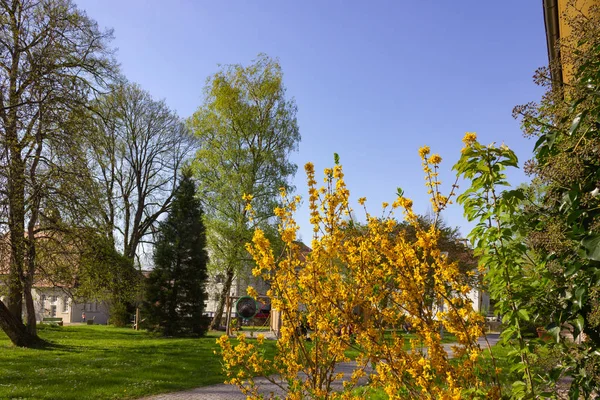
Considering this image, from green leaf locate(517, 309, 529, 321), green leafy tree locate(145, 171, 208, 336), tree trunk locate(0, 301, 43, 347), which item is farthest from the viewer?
green leafy tree locate(145, 171, 208, 336)

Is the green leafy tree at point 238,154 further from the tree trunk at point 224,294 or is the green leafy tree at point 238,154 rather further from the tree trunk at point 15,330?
the tree trunk at point 15,330

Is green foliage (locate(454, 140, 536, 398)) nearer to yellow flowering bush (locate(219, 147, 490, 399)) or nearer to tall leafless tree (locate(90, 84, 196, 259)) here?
yellow flowering bush (locate(219, 147, 490, 399))

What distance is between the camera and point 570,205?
2355 mm

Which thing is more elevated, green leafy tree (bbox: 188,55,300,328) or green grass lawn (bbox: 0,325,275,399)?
green leafy tree (bbox: 188,55,300,328)

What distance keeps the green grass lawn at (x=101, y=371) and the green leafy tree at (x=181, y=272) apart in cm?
589

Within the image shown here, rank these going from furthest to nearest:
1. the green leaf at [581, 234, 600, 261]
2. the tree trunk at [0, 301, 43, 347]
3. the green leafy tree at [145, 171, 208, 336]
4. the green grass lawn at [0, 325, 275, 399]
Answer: the green leafy tree at [145, 171, 208, 336] < the tree trunk at [0, 301, 43, 347] < the green grass lawn at [0, 325, 275, 399] < the green leaf at [581, 234, 600, 261]

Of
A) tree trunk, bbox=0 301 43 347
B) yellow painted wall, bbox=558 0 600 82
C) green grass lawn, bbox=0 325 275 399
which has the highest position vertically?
yellow painted wall, bbox=558 0 600 82

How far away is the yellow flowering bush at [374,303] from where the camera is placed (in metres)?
2.83

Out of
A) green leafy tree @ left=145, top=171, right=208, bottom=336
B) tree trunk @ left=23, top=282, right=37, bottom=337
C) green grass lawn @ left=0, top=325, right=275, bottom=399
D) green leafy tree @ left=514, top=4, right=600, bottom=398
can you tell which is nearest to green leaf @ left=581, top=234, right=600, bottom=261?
green leafy tree @ left=514, top=4, right=600, bottom=398

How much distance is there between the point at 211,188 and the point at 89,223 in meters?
10.9

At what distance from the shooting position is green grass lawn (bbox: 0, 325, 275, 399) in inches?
341

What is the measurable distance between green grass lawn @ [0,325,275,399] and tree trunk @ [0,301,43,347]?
28 centimetres

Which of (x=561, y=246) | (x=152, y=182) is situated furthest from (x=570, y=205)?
(x=152, y=182)

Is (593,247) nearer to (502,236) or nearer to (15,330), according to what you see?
(502,236)
